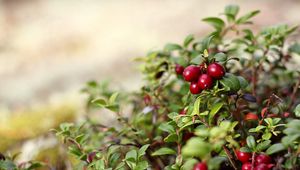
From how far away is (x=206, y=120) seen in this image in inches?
50.1

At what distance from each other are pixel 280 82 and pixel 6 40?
3934 millimetres

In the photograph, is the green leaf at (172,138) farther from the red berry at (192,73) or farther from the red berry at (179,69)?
the red berry at (179,69)

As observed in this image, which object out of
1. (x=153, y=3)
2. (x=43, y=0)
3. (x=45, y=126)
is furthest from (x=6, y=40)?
(x=45, y=126)

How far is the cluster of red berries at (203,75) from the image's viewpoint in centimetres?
114

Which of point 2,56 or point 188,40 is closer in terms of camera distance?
point 188,40

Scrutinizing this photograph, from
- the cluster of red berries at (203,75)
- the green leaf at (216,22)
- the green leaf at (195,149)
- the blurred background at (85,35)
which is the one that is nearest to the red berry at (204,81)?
the cluster of red berries at (203,75)

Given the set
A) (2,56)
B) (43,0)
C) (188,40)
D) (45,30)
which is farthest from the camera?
(43,0)

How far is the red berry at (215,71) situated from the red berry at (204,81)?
0.04ft

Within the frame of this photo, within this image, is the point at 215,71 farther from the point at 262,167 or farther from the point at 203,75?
the point at 262,167

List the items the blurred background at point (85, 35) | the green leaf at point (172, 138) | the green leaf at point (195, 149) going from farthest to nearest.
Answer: the blurred background at point (85, 35) → the green leaf at point (172, 138) → the green leaf at point (195, 149)

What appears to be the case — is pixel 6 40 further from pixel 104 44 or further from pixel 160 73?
pixel 160 73

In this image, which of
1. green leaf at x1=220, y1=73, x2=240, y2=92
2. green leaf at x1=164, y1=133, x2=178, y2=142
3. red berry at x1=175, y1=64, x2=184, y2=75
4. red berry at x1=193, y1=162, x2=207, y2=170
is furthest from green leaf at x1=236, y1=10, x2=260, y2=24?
red berry at x1=193, y1=162, x2=207, y2=170

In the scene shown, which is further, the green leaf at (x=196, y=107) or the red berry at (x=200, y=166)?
the green leaf at (x=196, y=107)

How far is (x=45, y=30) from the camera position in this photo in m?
5.34
